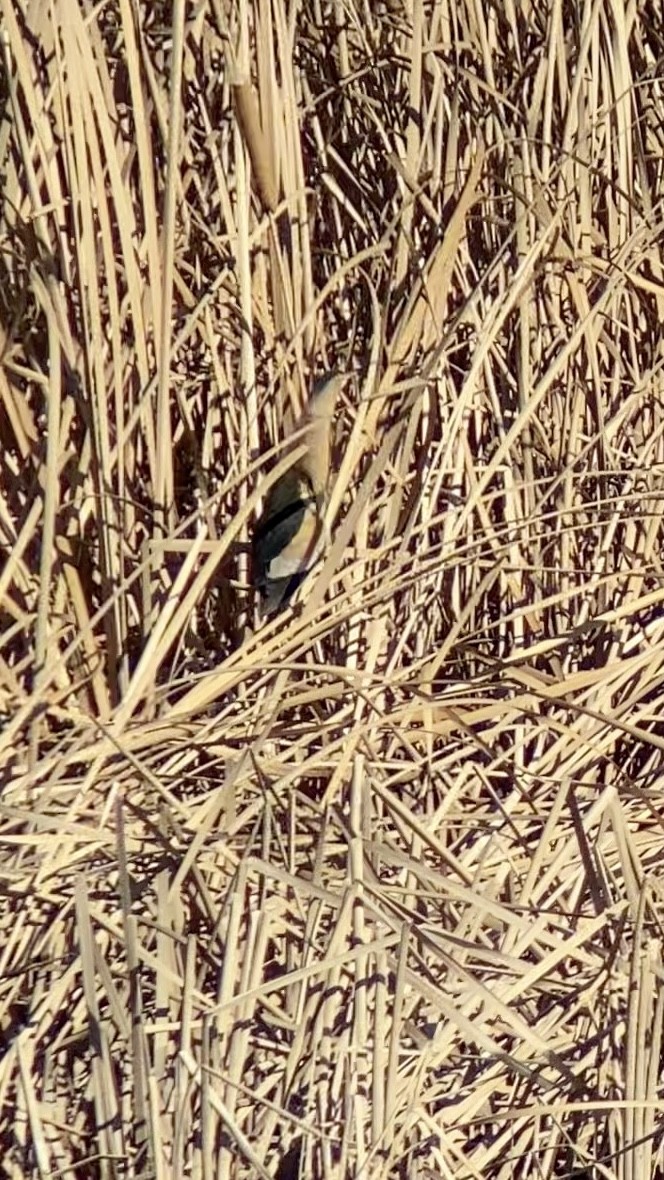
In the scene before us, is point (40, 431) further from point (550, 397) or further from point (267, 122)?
point (550, 397)

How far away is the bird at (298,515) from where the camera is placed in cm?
93

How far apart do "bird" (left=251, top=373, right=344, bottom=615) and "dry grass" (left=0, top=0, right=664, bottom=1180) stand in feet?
0.08

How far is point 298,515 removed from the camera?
3.09 ft

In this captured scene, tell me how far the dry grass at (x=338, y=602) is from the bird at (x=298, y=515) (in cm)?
2

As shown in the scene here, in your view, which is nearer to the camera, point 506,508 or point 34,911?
point 34,911

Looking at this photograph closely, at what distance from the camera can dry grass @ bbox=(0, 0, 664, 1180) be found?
0.84 metres

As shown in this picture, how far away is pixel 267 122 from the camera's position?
0.95 meters

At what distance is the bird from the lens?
3.07 feet

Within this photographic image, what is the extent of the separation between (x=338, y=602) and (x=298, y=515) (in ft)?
0.23

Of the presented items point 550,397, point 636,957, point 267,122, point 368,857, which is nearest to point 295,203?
point 267,122

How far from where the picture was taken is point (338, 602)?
0.96m

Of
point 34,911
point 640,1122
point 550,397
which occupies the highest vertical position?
point 550,397

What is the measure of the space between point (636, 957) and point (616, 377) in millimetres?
441

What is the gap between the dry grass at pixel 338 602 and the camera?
2.77ft
